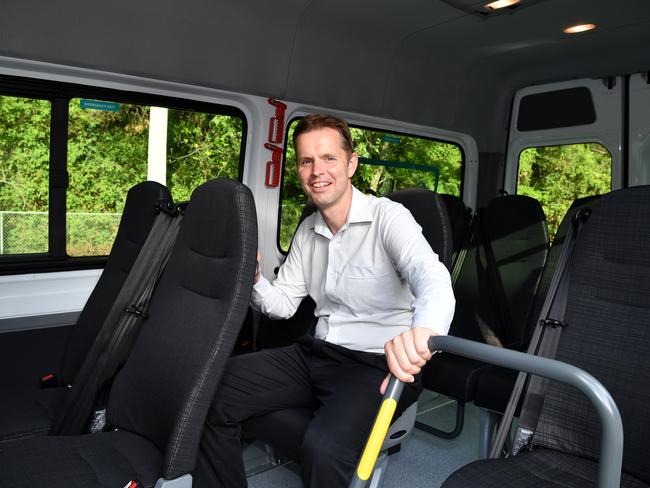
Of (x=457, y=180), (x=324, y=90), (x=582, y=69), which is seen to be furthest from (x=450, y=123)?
(x=324, y=90)

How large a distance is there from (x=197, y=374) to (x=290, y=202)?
2.53 m

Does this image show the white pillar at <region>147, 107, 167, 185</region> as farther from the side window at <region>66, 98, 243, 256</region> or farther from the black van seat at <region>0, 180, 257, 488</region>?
the black van seat at <region>0, 180, 257, 488</region>

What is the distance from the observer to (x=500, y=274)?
3.36 metres

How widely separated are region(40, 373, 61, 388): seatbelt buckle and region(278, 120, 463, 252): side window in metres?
1.77

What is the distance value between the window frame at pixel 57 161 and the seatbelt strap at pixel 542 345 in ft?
7.87

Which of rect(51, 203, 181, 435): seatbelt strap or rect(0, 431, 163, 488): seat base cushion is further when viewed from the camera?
rect(51, 203, 181, 435): seatbelt strap

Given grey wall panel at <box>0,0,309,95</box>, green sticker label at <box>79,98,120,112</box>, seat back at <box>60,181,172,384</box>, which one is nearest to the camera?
seat back at <box>60,181,172,384</box>

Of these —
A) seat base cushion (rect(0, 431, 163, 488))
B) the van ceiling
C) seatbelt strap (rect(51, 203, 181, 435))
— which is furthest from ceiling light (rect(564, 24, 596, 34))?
seat base cushion (rect(0, 431, 163, 488))

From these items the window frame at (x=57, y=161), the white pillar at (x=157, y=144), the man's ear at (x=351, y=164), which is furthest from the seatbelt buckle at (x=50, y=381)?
the man's ear at (x=351, y=164)

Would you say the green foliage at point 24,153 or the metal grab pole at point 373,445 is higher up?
the green foliage at point 24,153

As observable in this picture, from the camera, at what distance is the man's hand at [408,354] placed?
4.18 ft

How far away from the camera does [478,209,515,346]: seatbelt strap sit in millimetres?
3221

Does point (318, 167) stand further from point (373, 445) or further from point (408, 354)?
point (373, 445)

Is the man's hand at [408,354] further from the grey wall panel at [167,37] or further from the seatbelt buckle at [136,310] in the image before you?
the grey wall panel at [167,37]
